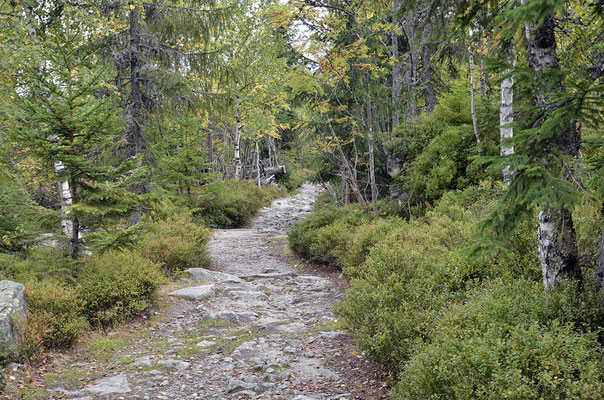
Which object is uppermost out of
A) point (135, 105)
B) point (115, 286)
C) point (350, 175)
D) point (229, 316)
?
point (135, 105)

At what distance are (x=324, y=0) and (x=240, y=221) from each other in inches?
494

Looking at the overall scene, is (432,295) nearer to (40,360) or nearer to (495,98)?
(40,360)

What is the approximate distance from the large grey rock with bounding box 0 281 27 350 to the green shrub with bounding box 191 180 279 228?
1148cm

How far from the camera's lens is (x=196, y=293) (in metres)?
8.86

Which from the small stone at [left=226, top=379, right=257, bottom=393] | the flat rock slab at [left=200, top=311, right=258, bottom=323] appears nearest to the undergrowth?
the small stone at [left=226, top=379, right=257, bottom=393]

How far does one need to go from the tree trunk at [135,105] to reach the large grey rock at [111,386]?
7078mm

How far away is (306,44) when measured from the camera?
10617 millimetres

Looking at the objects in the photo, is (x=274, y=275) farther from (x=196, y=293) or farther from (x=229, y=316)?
(x=229, y=316)

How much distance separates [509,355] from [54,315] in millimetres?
5860

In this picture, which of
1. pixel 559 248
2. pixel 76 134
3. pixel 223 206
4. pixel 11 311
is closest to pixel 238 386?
pixel 11 311

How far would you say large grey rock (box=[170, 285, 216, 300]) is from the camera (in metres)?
8.74

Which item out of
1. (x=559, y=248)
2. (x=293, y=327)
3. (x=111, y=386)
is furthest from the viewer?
(x=293, y=327)

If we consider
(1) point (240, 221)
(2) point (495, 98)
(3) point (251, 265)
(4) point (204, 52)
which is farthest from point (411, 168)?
(1) point (240, 221)

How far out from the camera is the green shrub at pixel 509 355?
2709 millimetres
